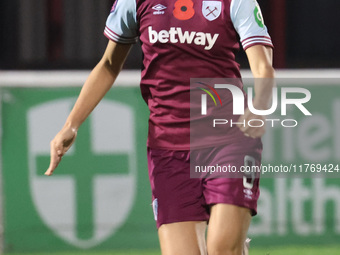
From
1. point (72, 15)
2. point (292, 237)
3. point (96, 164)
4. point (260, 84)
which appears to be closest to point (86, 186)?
point (96, 164)

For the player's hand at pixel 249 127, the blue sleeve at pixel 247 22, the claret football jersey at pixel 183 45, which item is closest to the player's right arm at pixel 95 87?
the claret football jersey at pixel 183 45

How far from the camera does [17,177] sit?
22.0ft

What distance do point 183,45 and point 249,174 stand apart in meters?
0.68

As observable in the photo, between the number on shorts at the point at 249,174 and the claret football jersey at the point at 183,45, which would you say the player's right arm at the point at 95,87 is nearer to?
the claret football jersey at the point at 183,45

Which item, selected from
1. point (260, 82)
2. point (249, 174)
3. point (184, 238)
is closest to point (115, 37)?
point (260, 82)

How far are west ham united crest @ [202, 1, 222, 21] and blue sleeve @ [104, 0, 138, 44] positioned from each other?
0.36m

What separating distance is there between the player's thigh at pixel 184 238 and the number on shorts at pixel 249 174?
276 mm

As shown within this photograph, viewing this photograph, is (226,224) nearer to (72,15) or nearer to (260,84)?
(260,84)

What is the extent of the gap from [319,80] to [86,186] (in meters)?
1.94

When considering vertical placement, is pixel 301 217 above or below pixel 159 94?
below

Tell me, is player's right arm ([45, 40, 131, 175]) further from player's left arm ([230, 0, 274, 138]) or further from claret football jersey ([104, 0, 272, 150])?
player's left arm ([230, 0, 274, 138])

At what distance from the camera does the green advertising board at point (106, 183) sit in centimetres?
669

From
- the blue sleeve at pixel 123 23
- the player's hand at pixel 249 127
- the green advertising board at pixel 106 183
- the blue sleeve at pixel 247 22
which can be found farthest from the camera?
the green advertising board at pixel 106 183

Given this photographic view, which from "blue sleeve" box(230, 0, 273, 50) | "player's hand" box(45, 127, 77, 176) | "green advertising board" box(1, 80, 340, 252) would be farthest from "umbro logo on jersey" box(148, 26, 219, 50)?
"green advertising board" box(1, 80, 340, 252)
